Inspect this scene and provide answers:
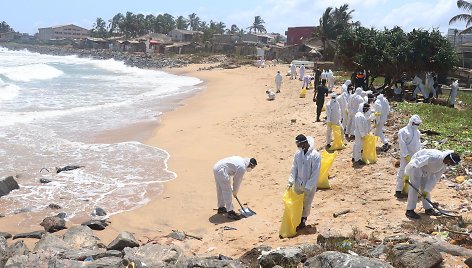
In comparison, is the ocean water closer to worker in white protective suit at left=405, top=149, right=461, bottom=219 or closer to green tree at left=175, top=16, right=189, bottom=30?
Result: worker in white protective suit at left=405, top=149, right=461, bottom=219

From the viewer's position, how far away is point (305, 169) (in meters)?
6.93

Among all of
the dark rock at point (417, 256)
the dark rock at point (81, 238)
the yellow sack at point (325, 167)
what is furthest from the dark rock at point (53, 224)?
the dark rock at point (417, 256)

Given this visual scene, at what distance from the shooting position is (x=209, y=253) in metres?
6.75

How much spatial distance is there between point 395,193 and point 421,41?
1257 cm

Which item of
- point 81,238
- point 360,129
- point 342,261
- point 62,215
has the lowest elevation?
point 62,215

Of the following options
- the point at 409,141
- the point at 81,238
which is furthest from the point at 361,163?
the point at 81,238

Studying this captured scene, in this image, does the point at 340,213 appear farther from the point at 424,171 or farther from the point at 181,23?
the point at 181,23

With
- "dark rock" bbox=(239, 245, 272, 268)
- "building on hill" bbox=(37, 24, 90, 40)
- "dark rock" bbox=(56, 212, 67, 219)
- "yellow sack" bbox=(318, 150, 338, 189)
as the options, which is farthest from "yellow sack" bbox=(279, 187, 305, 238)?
"building on hill" bbox=(37, 24, 90, 40)

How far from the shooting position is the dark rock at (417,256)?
16.6 feet

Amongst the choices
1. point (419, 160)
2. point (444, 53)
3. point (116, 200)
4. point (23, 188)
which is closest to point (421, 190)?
point (419, 160)

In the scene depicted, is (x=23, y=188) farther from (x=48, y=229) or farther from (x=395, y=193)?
(x=395, y=193)

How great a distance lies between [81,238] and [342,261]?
157 inches

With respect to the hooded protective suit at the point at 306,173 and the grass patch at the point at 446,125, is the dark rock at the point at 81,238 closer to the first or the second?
the hooded protective suit at the point at 306,173

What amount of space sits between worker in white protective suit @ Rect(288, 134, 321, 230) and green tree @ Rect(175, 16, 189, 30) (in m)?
113
